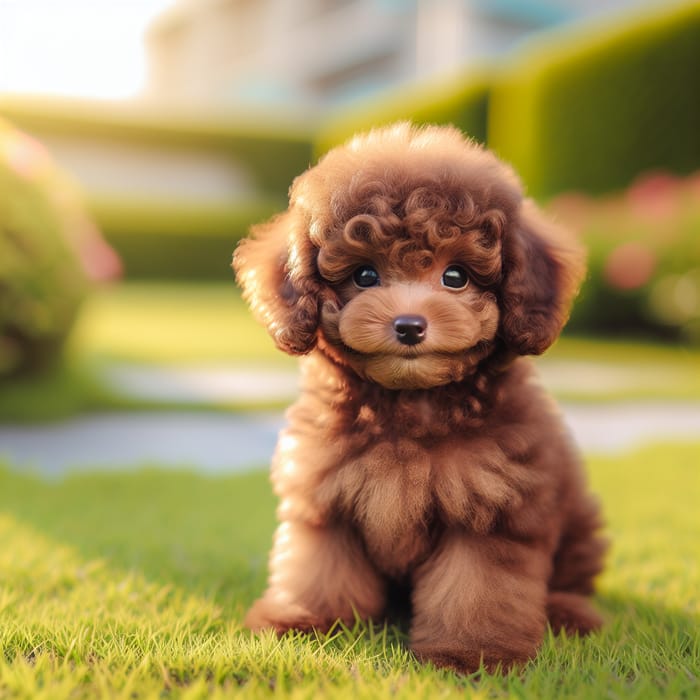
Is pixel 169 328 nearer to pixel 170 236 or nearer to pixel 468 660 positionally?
pixel 170 236

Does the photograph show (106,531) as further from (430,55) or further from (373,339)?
(430,55)

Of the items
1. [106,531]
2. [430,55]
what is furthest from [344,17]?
[106,531]

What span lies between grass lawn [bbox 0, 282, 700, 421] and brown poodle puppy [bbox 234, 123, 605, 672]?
5.20 meters

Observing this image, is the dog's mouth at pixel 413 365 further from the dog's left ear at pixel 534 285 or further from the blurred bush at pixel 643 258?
the blurred bush at pixel 643 258

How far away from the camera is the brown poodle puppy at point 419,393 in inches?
88.4

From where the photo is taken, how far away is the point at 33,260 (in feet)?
21.4

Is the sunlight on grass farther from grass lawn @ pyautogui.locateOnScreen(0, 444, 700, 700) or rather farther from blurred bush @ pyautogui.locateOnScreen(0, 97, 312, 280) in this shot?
grass lawn @ pyautogui.locateOnScreen(0, 444, 700, 700)

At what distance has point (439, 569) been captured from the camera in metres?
2.38

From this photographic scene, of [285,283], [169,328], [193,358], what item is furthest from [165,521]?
[169,328]

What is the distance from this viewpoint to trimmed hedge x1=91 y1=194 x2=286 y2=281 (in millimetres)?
22359

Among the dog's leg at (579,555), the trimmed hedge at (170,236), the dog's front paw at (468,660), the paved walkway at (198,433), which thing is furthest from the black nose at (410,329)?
the trimmed hedge at (170,236)

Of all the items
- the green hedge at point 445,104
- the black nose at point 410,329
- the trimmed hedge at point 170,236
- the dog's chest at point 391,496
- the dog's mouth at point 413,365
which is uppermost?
the green hedge at point 445,104

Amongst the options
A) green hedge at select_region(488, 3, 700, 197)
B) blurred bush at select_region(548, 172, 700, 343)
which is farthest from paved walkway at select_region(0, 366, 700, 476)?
green hedge at select_region(488, 3, 700, 197)

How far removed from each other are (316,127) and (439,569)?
26174 mm
